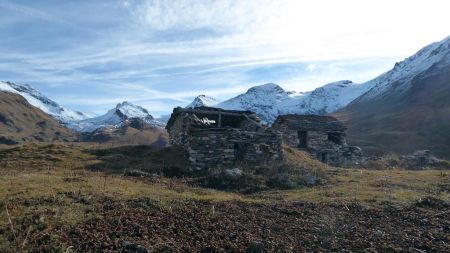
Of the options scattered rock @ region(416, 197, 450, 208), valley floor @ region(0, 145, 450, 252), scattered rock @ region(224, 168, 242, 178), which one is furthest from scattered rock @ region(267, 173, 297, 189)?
scattered rock @ region(416, 197, 450, 208)

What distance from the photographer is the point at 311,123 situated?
1955 inches

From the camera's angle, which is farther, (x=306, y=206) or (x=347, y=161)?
(x=347, y=161)

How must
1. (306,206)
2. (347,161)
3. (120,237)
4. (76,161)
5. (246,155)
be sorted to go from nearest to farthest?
(120,237) → (306,206) → (76,161) → (246,155) → (347,161)

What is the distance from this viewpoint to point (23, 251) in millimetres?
10367

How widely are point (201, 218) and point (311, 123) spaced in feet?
123

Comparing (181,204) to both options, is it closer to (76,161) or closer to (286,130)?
(76,161)

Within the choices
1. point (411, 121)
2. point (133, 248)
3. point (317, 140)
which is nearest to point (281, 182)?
point (133, 248)

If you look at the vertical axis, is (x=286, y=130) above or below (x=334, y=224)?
above

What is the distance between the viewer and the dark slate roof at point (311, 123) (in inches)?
1924

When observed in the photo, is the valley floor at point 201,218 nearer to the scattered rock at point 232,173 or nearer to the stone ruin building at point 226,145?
the scattered rock at point 232,173

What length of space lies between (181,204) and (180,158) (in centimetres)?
1326

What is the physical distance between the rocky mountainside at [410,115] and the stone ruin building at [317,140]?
2698 cm

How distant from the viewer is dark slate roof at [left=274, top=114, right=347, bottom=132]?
4888cm

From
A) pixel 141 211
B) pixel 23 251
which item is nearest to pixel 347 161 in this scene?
pixel 141 211
